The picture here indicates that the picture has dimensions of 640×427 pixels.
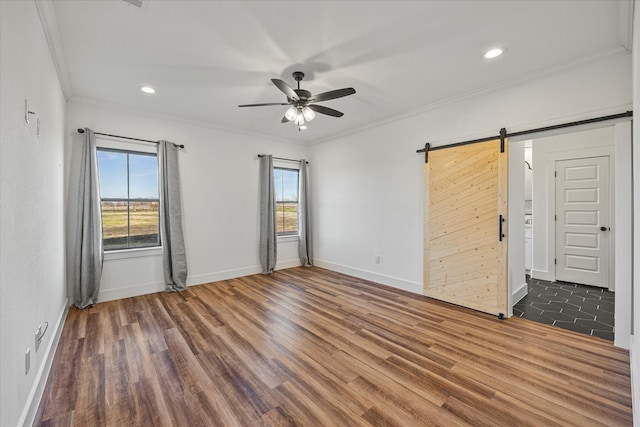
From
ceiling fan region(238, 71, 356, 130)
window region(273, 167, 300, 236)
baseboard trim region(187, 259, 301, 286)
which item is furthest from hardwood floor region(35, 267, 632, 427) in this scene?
window region(273, 167, 300, 236)

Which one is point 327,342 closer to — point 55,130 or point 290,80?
point 290,80

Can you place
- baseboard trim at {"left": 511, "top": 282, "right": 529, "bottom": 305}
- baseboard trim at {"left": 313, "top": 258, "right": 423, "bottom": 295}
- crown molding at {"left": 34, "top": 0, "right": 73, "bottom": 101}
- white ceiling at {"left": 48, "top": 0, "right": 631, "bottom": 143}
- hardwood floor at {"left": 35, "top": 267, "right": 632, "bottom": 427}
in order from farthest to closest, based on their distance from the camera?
baseboard trim at {"left": 313, "top": 258, "right": 423, "bottom": 295}, baseboard trim at {"left": 511, "top": 282, "right": 529, "bottom": 305}, white ceiling at {"left": 48, "top": 0, "right": 631, "bottom": 143}, crown molding at {"left": 34, "top": 0, "right": 73, "bottom": 101}, hardwood floor at {"left": 35, "top": 267, "right": 632, "bottom": 427}

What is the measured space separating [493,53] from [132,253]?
5.19 meters

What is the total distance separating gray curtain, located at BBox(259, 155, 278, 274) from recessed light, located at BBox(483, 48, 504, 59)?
3.80 m

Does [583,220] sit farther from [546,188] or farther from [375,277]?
[375,277]

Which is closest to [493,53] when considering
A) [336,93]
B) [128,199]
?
[336,93]

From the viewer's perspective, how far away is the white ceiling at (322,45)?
200cm

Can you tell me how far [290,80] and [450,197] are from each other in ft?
8.46

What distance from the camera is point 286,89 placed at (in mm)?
2574

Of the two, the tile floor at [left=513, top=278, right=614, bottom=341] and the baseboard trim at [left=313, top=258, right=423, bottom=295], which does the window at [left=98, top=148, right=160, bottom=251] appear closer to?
the baseboard trim at [left=313, top=258, right=423, bottom=295]

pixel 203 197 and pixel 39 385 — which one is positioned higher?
pixel 203 197

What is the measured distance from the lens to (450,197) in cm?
361

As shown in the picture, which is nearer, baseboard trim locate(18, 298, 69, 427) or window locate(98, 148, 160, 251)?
baseboard trim locate(18, 298, 69, 427)

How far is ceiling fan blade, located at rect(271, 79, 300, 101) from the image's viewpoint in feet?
8.05
